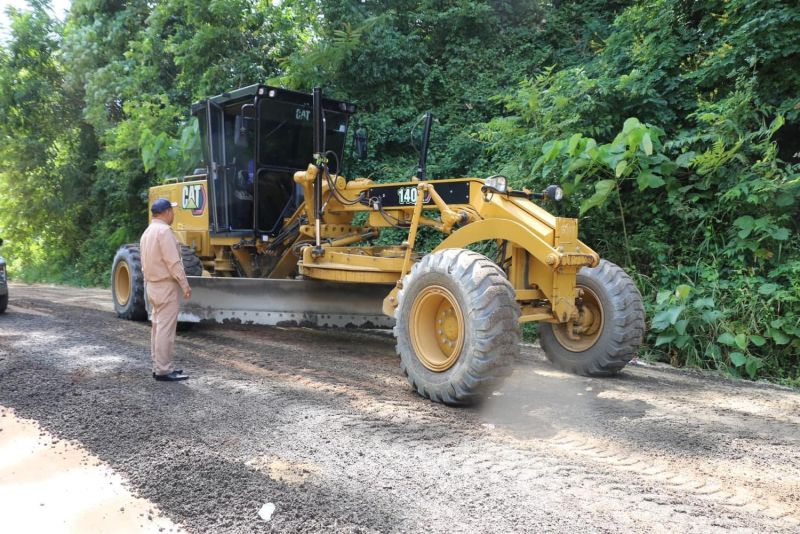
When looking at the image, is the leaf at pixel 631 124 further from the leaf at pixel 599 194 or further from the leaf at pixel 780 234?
the leaf at pixel 780 234

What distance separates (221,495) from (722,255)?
5880 mm

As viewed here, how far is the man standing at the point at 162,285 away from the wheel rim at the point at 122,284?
355cm

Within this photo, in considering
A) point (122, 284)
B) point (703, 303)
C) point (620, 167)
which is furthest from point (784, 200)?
point (122, 284)

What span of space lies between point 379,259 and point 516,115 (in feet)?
14.4

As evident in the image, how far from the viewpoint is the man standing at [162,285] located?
511 cm

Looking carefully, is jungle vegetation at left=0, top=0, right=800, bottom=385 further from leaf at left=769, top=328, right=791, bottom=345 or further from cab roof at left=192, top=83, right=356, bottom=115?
cab roof at left=192, top=83, right=356, bottom=115

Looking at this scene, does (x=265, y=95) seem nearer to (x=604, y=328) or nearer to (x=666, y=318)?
(x=604, y=328)

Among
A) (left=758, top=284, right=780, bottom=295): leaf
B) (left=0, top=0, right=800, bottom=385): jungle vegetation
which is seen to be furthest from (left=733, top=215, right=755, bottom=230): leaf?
(left=758, top=284, right=780, bottom=295): leaf

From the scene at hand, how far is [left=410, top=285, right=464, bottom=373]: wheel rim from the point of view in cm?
471

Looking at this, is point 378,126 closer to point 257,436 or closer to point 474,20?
point 474,20

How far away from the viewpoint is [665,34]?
8125mm

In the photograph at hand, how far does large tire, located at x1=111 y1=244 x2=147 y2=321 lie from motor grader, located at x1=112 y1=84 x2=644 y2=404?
2 centimetres

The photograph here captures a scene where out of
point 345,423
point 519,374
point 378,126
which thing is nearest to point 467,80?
point 378,126

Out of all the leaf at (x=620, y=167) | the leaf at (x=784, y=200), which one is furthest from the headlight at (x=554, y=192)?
the leaf at (x=784, y=200)
